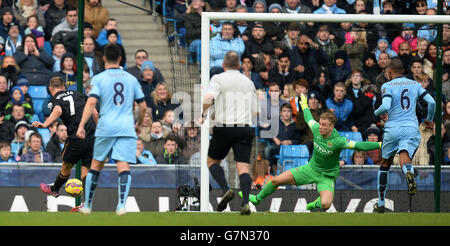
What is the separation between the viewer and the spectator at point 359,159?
41.5 ft

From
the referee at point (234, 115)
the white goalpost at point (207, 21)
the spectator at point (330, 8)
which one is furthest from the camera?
the spectator at point (330, 8)

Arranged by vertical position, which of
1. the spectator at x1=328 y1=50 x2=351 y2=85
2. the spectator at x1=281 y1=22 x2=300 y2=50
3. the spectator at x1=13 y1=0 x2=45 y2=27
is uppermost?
the spectator at x1=13 y1=0 x2=45 y2=27

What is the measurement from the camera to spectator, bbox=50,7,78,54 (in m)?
14.9

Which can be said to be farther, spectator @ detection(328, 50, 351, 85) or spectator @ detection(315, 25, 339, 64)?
spectator @ detection(315, 25, 339, 64)

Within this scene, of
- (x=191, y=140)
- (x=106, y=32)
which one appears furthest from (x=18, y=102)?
(x=191, y=140)

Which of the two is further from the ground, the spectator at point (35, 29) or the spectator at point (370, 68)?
the spectator at point (35, 29)

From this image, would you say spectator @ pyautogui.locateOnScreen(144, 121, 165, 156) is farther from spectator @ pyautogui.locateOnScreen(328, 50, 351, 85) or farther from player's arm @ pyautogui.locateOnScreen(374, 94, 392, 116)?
player's arm @ pyautogui.locateOnScreen(374, 94, 392, 116)

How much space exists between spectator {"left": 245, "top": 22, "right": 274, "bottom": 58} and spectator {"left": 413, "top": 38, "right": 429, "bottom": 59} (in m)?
2.21

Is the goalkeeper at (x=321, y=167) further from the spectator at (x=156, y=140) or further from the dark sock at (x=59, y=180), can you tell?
the spectator at (x=156, y=140)

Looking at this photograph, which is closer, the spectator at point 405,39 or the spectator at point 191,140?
the spectator at point 191,140

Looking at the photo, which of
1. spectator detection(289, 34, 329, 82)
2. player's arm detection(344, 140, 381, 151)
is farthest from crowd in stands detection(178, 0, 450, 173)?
player's arm detection(344, 140, 381, 151)

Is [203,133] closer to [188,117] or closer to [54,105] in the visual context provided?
[188,117]

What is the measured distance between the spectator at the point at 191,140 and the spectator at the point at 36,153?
7.31 ft

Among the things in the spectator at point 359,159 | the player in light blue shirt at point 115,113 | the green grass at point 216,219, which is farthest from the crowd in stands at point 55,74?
the green grass at point 216,219
